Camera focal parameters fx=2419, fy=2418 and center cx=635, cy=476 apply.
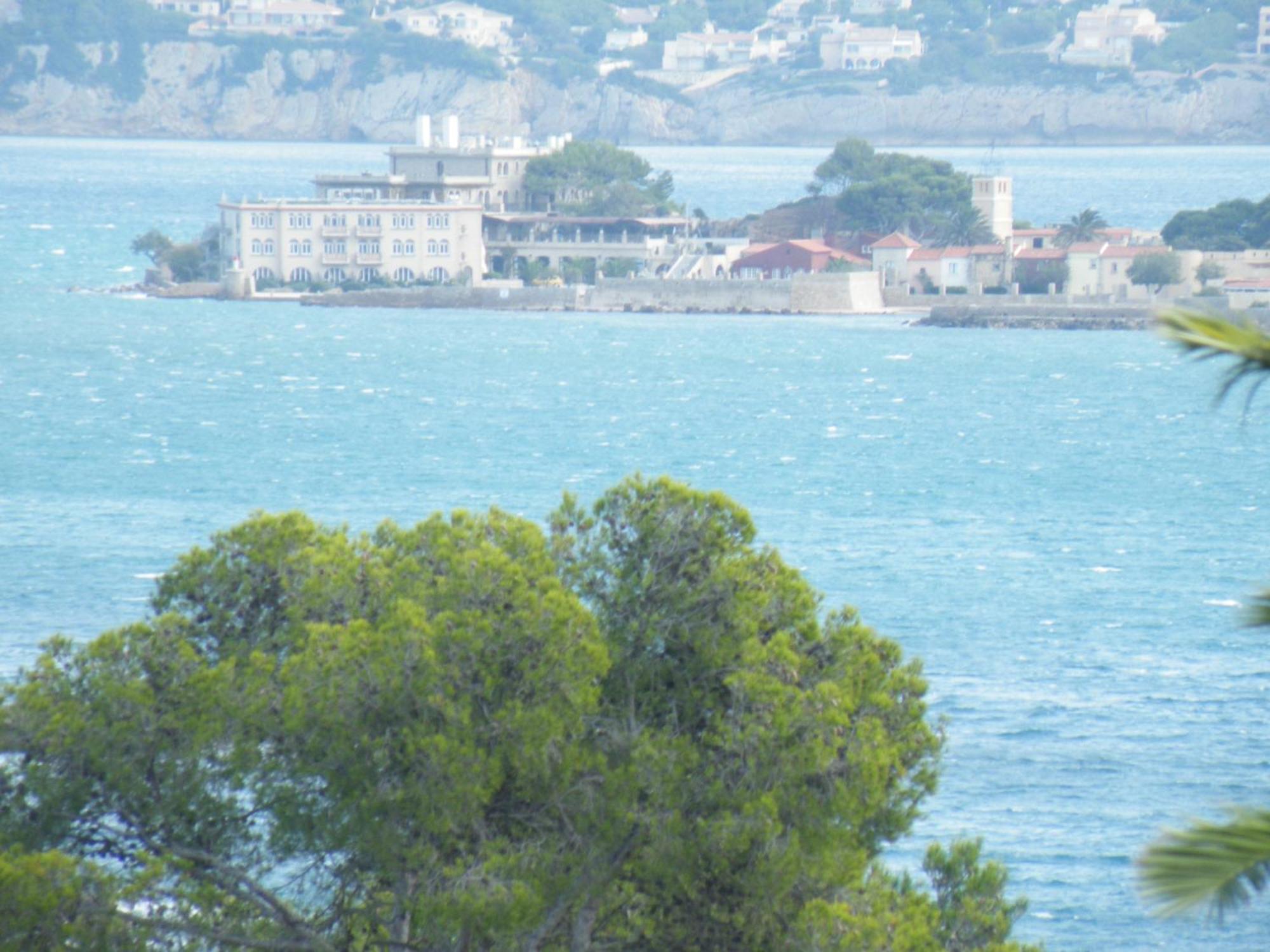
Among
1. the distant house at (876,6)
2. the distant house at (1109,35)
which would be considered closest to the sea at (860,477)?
the distant house at (1109,35)

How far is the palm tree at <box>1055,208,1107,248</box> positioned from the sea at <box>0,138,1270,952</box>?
413 cm

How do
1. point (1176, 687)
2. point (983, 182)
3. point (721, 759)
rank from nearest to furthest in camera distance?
point (721, 759) → point (1176, 687) → point (983, 182)

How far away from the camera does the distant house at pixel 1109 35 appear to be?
167875 millimetres

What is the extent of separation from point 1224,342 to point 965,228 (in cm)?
6739

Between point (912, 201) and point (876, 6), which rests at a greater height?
point (876, 6)

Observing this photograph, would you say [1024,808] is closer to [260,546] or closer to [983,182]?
[260,546]

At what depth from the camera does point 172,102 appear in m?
178

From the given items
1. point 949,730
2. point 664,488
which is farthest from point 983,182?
point 664,488

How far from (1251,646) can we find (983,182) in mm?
50210

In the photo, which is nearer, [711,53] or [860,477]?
[860,477]

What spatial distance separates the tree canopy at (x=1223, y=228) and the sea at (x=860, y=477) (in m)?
5.76

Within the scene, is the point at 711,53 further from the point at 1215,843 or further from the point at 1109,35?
the point at 1215,843

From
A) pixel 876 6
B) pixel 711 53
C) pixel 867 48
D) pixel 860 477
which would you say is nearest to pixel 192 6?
pixel 711 53

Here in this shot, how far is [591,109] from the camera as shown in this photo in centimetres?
17388
